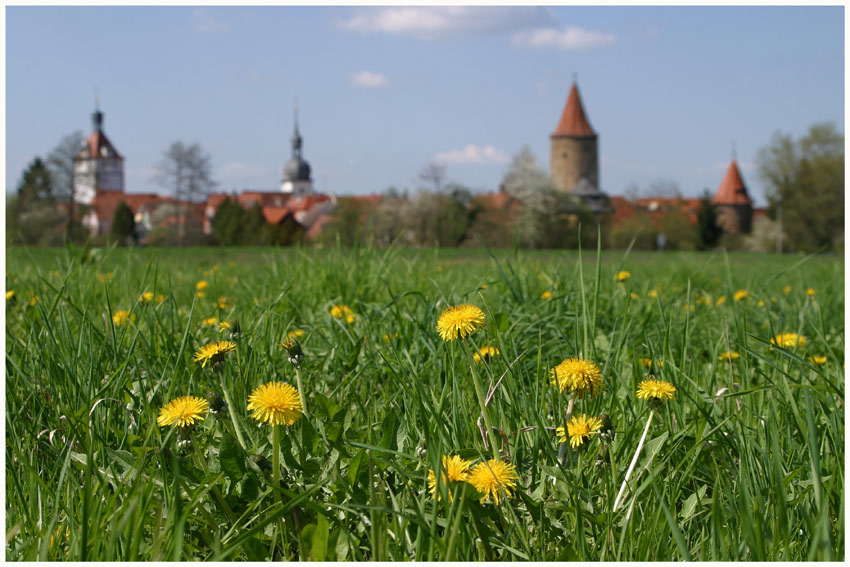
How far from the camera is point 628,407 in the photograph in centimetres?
150

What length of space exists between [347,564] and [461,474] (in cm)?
17

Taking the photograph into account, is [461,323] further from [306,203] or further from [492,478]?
[306,203]

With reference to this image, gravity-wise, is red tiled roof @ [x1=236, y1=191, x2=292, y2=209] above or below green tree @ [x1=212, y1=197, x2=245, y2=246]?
above

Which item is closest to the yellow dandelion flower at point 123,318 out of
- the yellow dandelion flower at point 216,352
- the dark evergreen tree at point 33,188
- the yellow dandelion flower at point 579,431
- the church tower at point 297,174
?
the yellow dandelion flower at point 216,352

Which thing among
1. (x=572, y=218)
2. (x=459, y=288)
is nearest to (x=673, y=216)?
(x=572, y=218)

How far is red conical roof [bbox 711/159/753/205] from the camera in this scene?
79062mm

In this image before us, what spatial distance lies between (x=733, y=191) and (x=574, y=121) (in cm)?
1774

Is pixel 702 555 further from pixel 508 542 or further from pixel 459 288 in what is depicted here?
pixel 459 288

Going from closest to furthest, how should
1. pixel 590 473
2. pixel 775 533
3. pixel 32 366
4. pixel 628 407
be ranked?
pixel 775 533 → pixel 590 473 → pixel 628 407 → pixel 32 366

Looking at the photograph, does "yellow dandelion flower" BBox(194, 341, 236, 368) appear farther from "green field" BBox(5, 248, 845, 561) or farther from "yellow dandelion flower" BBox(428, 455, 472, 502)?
"yellow dandelion flower" BBox(428, 455, 472, 502)

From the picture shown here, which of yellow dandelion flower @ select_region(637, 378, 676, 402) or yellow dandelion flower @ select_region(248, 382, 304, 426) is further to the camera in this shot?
yellow dandelion flower @ select_region(637, 378, 676, 402)

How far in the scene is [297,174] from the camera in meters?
113

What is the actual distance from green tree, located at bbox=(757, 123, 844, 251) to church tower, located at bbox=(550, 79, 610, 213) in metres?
32.0

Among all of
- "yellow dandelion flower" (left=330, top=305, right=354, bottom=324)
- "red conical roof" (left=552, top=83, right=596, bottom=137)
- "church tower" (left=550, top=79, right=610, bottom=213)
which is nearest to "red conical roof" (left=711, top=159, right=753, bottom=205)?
"church tower" (left=550, top=79, right=610, bottom=213)
